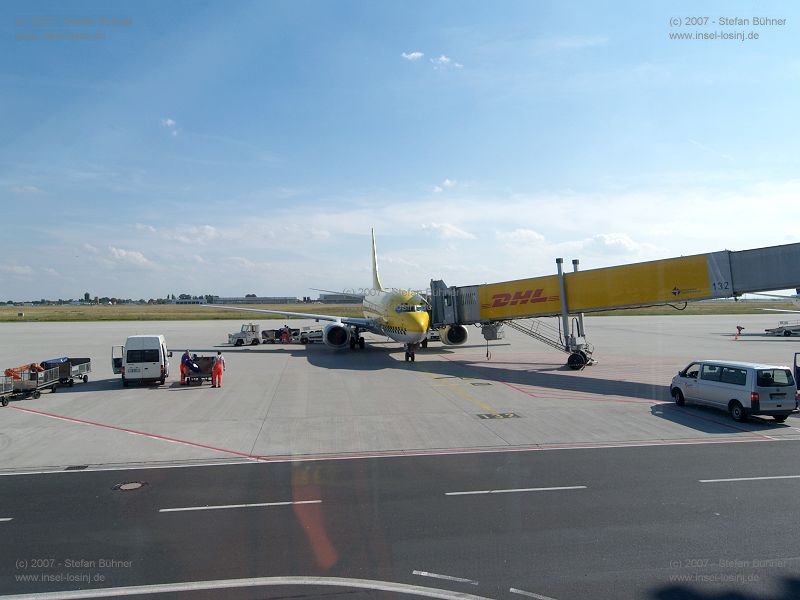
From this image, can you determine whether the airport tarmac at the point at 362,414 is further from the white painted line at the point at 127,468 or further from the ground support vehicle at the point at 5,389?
the ground support vehicle at the point at 5,389

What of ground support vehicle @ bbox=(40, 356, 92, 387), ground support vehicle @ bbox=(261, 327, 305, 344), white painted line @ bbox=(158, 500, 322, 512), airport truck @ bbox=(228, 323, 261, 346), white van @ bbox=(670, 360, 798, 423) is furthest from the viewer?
ground support vehicle @ bbox=(261, 327, 305, 344)

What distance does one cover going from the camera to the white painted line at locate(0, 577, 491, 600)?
26.1ft

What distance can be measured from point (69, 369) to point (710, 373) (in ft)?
94.0

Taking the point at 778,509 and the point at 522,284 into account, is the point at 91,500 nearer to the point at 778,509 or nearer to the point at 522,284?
the point at 778,509

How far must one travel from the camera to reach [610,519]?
34.1 feet

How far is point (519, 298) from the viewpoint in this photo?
35.0 m

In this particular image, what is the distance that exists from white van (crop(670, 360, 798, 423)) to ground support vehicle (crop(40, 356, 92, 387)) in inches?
1113

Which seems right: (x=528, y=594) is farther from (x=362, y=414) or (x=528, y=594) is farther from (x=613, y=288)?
(x=613, y=288)

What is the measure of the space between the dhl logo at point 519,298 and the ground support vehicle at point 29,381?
82.5 feet

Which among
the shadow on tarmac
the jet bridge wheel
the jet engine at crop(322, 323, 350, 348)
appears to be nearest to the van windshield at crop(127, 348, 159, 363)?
the jet engine at crop(322, 323, 350, 348)

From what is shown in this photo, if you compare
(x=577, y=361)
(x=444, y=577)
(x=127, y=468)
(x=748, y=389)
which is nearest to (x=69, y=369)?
(x=127, y=468)

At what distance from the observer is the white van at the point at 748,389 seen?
17938 millimetres

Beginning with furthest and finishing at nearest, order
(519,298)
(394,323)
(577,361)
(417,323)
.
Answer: (394,323) < (417,323) < (519,298) < (577,361)

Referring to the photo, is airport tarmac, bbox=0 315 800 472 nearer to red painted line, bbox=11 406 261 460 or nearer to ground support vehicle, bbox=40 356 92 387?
red painted line, bbox=11 406 261 460
